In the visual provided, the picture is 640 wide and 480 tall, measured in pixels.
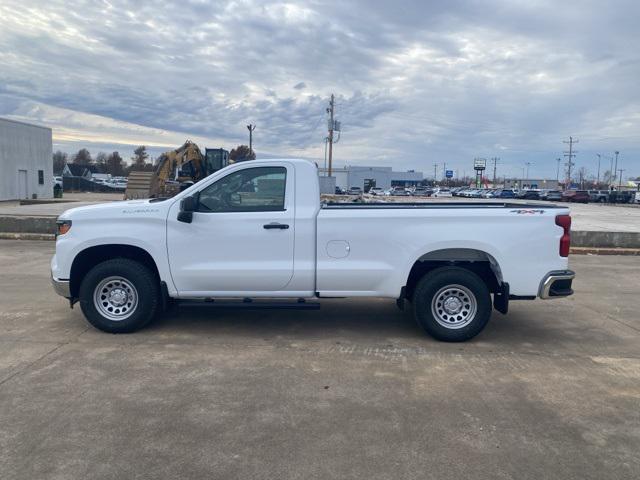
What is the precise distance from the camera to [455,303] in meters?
6.27

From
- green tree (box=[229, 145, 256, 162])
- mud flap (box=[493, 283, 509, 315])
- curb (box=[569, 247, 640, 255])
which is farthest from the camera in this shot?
green tree (box=[229, 145, 256, 162])

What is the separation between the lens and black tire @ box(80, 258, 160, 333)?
20.7 feet

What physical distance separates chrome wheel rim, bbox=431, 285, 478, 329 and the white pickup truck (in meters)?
0.01

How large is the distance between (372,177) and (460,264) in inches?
5195

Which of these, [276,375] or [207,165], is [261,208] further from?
[207,165]

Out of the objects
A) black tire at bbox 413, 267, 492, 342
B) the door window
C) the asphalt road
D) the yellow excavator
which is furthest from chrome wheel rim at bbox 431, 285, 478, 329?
the yellow excavator

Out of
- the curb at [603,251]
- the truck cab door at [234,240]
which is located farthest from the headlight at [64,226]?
the curb at [603,251]

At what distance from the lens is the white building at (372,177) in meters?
134

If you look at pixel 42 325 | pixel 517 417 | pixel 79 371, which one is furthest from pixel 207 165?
pixel 517 417

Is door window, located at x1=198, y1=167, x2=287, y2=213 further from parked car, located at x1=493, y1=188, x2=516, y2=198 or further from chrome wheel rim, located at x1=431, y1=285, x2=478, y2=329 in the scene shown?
parked car, located at x1=493, y1=188, x2=516, y2=198

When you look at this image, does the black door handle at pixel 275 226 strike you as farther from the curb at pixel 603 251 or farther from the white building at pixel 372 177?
the white building at pixel 372 177

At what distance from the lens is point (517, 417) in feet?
14.4

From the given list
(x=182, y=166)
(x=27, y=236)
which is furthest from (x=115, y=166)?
(x=27, y=236)

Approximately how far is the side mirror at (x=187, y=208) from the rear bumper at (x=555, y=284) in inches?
156
